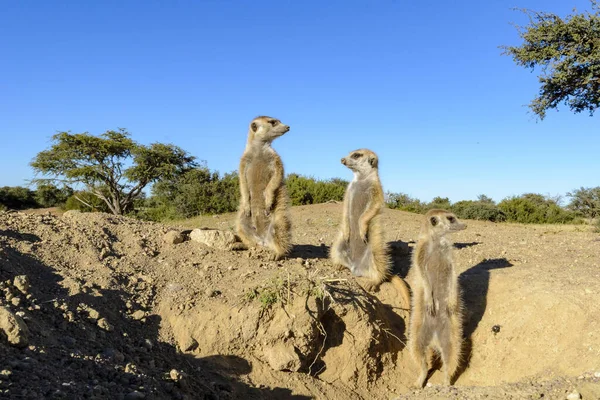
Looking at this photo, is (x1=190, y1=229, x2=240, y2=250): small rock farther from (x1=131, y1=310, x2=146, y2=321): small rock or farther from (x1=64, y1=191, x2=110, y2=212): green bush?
(x1=64, y1=191, x2=110, y2=212): green bush

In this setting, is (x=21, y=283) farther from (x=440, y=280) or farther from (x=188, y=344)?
(x=440, y=280)

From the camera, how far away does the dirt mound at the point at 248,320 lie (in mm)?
3570

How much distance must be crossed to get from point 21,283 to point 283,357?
2.16 m

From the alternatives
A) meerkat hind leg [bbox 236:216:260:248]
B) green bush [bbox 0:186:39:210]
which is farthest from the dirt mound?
green bush [bbox 0:186:39:210]

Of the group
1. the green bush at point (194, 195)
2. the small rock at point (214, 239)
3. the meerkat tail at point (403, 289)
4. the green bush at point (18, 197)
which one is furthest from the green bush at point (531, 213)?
the green bush at point (18, 197)

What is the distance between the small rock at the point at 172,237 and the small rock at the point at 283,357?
6.29 feet

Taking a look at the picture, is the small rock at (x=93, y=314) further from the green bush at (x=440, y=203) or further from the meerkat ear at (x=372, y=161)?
the green bush at (x=440, y=203)

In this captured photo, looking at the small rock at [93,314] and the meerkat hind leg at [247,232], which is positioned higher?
the meerkat hind leg at [247,232]

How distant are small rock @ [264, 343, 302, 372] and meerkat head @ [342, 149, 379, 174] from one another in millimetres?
2375

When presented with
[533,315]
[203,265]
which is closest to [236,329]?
[203,265]

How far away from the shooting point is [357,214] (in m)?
5.92

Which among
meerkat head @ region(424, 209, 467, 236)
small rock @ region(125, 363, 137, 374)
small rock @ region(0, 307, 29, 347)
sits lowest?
small rock @ region(125, 363, 137, 374)

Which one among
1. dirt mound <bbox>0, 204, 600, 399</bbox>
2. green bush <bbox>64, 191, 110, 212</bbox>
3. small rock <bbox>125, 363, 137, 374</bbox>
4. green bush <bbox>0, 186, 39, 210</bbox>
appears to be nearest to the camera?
small rock <bbox>125, 363, 137, 374</bbox>

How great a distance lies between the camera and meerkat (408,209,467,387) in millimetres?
4789
